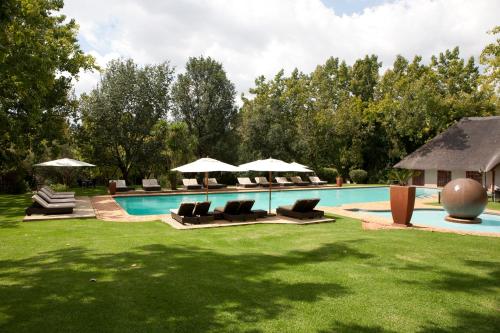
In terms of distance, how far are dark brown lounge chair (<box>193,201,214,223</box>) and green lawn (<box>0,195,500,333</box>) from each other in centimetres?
323

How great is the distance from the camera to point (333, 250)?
316 inches

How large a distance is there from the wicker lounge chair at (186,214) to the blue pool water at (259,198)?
520cm

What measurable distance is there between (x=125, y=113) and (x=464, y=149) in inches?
1058

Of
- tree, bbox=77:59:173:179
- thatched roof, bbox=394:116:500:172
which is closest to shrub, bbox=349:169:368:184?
thatched roof, bbox=394:116:500:172

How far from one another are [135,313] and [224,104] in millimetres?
33073

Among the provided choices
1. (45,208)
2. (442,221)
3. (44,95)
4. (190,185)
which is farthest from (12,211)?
(442,221)

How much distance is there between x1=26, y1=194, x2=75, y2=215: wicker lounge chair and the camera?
13711mm

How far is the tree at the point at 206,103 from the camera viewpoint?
118ft

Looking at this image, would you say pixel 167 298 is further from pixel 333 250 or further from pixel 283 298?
pixel 333 250

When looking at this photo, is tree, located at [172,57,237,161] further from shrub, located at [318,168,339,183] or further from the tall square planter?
the tall square planter

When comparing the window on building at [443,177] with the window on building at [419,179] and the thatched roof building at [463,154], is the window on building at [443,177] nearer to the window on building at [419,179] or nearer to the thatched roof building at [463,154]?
the thatched roof building at [463,154]

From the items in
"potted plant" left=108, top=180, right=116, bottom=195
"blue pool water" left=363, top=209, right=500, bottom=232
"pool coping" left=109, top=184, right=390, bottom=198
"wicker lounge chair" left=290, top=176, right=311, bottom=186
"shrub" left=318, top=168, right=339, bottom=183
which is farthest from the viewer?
"shrub" left=318, top=168, right=339, bottom=183

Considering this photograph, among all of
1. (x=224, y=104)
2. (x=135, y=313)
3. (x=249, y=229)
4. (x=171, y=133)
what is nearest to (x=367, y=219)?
(x=249, y=229)

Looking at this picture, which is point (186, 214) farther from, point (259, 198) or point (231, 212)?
point (259, 198)
